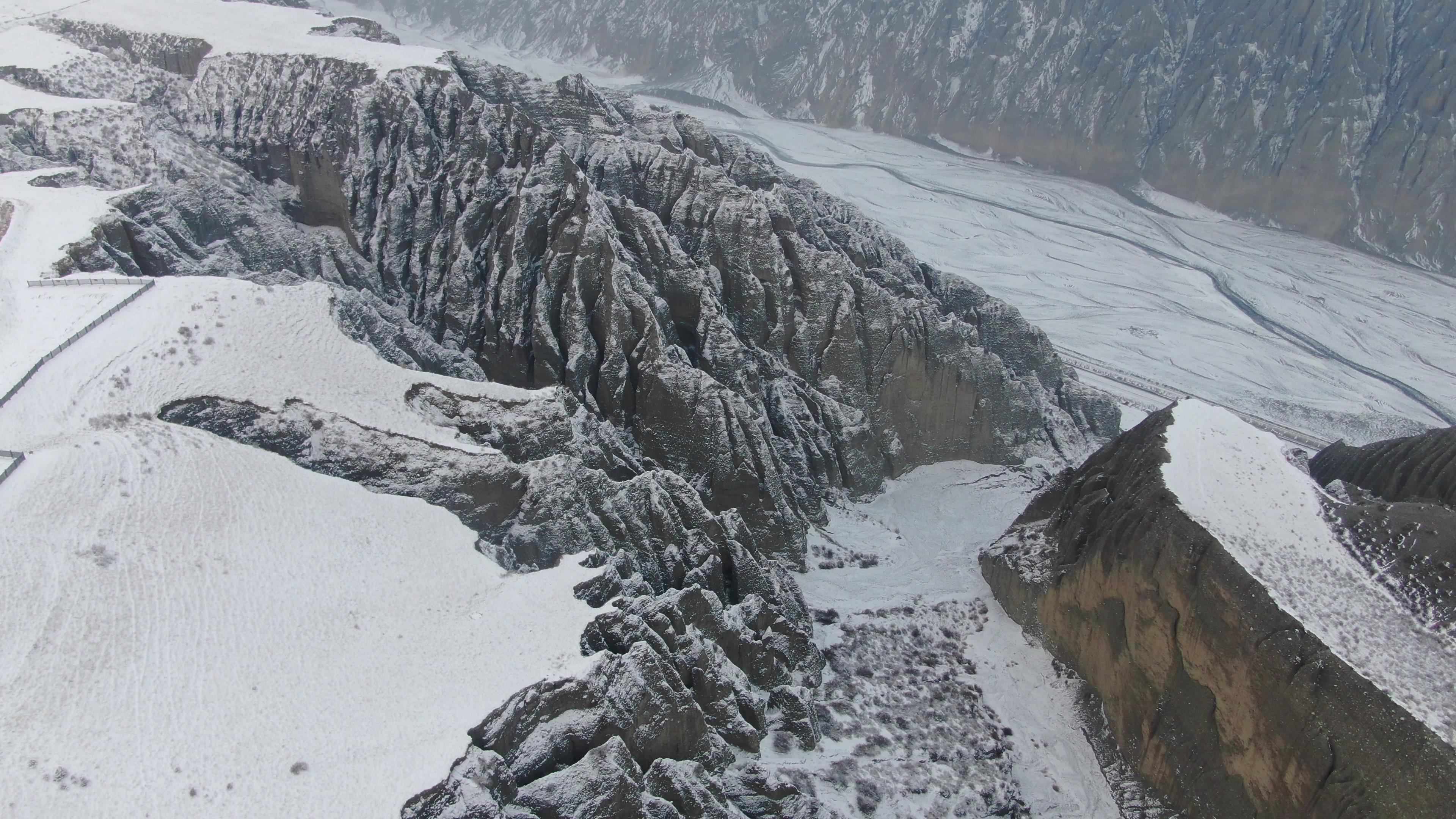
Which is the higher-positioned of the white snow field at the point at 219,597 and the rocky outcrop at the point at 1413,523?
the rocky outcrop at the point at 1413,523

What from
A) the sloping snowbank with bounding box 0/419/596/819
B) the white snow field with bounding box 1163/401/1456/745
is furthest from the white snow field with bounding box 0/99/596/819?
the white snow field with bounding box 1163/401/1456/745

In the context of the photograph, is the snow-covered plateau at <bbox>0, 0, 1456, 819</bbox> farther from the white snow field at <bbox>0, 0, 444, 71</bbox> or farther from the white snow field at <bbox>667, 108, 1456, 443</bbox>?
the white snow field at <bbox>667, 108, 1456, 443</bbox>

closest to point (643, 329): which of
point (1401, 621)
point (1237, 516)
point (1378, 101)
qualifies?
point (1237, 516)

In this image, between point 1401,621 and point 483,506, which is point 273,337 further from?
point 1401,621

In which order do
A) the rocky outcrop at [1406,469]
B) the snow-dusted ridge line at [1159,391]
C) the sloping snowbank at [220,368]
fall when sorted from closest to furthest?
the sloping snowbank at [220,368]
the rocky outcrop at [1406,469]
the snow-dusted ridge line at [1159,391]

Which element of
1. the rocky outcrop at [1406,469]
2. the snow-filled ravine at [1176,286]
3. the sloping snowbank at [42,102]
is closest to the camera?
the rocky outcrop at [1406,469]

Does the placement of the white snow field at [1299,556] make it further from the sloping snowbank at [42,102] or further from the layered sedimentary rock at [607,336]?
the sloping snowbank at [42,102]

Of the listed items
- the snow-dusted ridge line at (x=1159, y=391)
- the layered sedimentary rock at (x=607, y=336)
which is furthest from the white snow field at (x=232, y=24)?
the snow-dusted ridge line at (x=1159, y=391)

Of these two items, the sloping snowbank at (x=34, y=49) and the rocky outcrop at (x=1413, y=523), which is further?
the sloping snowbank at (x=34, y=49)
